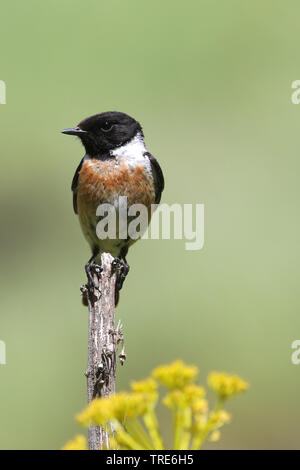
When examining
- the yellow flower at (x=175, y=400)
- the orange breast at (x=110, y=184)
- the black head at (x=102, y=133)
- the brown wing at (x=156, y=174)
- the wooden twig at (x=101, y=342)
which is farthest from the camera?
the brown wing at (x=156, y=174)

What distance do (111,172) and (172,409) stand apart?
4236 millimetres

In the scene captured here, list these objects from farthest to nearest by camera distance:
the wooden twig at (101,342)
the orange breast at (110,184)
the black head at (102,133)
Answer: the black head at (102,133)
the orange breast at (110,184)
the wooden twig at (101,342)

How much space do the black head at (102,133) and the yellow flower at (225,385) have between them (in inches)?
173

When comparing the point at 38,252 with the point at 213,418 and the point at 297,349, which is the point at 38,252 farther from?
the point at 213,418

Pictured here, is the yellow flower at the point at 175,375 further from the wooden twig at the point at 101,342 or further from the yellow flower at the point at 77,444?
the wooden twig at the point at 101,342

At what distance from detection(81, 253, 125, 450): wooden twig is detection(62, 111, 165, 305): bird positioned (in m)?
1.79

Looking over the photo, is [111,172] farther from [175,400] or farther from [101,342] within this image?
[175,400]

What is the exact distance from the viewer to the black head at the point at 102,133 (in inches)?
238

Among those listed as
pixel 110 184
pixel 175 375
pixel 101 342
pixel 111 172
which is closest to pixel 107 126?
pixel 111 172

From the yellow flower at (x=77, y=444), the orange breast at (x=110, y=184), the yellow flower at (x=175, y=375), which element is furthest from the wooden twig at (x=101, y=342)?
the orange breast at (x=110, y=184)

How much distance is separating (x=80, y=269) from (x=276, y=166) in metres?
4.18

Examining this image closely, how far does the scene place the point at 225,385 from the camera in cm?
184

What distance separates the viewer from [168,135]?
43.4 ft

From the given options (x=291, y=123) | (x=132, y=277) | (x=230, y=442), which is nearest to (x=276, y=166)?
(x=291, y=123)
